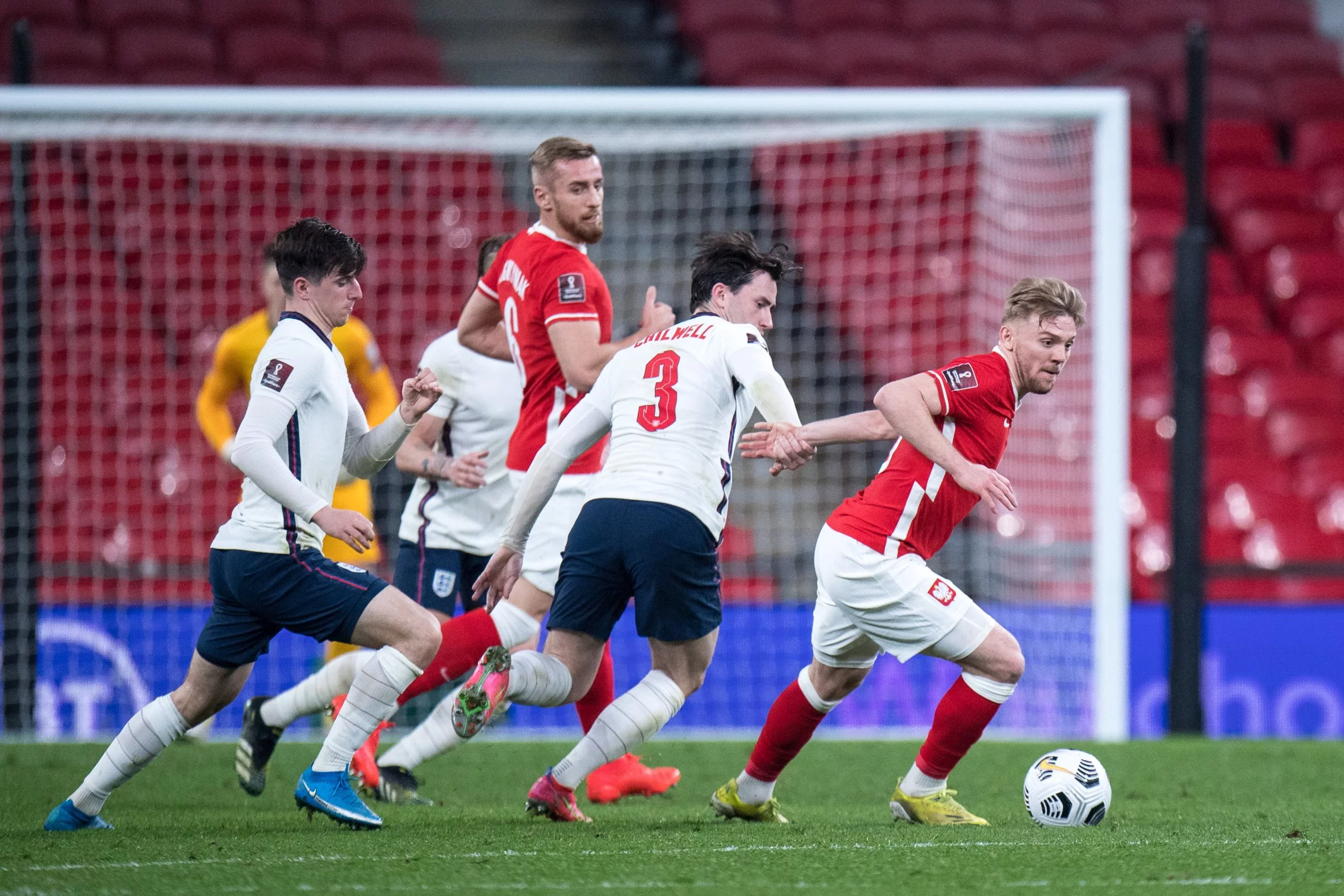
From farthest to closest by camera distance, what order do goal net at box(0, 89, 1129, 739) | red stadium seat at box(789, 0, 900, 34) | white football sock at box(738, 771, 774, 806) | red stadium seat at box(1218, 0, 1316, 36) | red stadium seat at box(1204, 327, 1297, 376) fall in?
red stadium seat at box(1218, 0, 1316, 36), red stadium seat at box(789, 0, 900, 34), red stadium seat at box(1204, 327, 1297, 376), goal net at box(0, 89, 1129, 739), white football sock at box(738, 771, 774, 806)

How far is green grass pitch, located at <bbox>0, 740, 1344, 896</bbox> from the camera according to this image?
3.20m

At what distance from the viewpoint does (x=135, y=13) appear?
11.4m

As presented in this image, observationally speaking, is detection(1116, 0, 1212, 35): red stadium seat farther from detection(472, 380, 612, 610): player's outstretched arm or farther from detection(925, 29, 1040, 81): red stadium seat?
detection(472, 380, 612, 610): player's outstretched arm

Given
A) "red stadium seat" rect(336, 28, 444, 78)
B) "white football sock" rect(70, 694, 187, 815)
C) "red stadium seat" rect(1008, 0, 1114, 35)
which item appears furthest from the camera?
"red stadium seat" rect(1008, 0, 1114, 35)

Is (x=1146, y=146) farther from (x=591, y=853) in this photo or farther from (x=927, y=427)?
(x=591, y=853)

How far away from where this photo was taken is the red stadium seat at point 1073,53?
1254cm

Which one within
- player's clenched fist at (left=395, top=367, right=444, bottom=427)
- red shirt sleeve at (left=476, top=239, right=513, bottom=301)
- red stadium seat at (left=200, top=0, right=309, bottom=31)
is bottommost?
player's clenched fist at (left=395, top=367, right=444, bottom=427)

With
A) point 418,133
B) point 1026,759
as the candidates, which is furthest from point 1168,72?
point 1026,759

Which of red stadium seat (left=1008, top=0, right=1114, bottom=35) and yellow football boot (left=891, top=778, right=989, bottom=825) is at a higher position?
red stadium seat (left=1008, top=0, right=1114, bottom=35)

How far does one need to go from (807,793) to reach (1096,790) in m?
1.38

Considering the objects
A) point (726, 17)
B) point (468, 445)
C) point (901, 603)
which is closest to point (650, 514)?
point (901, 603)

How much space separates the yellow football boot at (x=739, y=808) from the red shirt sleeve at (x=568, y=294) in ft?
4.87

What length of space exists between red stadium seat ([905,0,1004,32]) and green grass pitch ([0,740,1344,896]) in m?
8.44

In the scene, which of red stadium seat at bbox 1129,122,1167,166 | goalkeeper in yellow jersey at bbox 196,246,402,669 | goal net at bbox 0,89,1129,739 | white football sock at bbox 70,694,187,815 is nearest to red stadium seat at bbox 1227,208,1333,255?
red stadium seat at bbox 1129,122,1167,166
